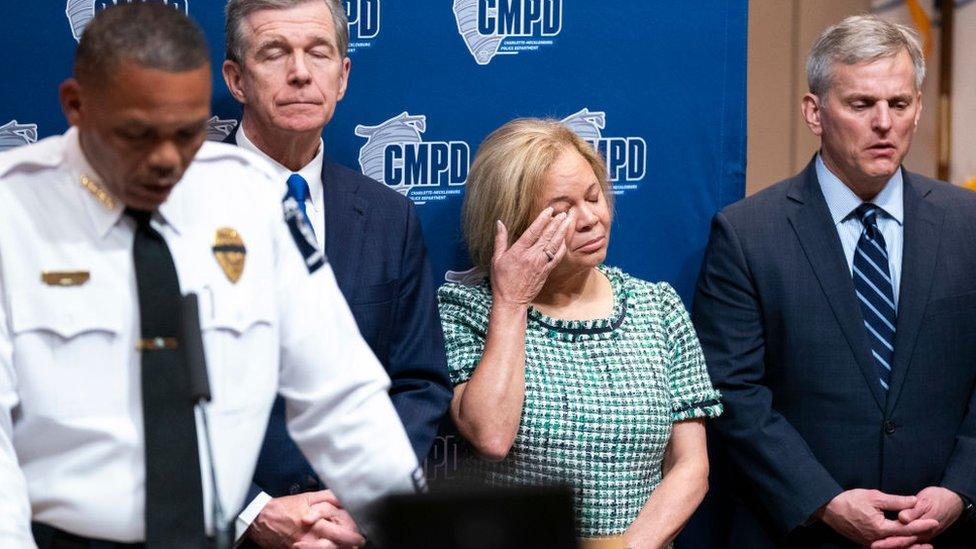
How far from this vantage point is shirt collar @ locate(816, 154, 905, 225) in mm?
3326

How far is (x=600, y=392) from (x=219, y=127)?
1.06 m

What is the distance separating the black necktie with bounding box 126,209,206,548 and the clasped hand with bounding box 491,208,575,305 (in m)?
1.22

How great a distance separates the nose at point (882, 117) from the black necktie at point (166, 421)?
194 cm

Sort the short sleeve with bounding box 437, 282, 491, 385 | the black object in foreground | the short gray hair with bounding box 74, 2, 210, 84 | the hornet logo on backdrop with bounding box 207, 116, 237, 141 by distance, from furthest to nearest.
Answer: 1. the hornet logo on backdrop with bounding box 207, 116, 237, 141
2. the short sleeve with bounding box 437, 282, 491, 385
3. the short gray hair with bounding box 74, 2, 210, 84
4. the black object in foreground

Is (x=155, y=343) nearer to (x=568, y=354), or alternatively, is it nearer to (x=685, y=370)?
(x=568, y=354)

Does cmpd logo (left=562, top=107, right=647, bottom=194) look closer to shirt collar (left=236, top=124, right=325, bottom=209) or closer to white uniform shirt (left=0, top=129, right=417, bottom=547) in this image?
shirt collar (left=236, top=124, right=325, bottom=209)

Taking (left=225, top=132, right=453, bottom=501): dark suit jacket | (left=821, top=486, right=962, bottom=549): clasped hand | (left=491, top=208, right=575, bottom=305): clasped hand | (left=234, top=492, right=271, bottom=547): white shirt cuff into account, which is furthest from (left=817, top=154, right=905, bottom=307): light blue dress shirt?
(left=234, top=492, right=271, bottom=547): white shirt cuff

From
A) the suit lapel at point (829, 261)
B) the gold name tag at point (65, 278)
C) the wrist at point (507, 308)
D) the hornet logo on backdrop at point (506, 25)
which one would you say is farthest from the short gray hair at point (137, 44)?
the suit lapel at point (829, 261)

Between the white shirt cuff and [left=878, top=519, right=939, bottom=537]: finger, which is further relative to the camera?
[left=878, top=519, right=939, bottom=537]: finger

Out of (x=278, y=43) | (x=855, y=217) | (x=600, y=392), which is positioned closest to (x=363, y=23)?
(x=278, y=43)

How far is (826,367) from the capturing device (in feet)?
10.6

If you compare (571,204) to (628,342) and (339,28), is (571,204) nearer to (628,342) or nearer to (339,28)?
(628,342)

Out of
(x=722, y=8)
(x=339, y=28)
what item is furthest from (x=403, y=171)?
(x=722, y=8)

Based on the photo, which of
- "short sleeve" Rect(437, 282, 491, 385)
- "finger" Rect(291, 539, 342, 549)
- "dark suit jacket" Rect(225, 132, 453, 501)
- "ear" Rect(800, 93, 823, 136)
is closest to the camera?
"finger" Rect(291, 539, 342, 549)
